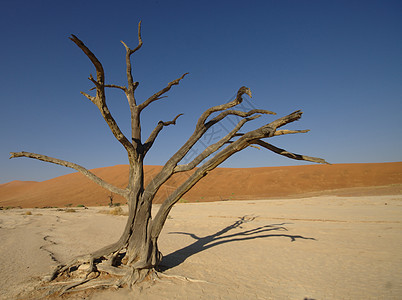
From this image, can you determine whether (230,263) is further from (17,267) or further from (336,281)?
(17,267)

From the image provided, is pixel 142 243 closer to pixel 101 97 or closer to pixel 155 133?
pixel 155 133

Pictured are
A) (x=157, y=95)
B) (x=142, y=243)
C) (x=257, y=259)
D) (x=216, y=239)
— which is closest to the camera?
(x=142, y=243)

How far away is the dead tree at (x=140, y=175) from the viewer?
11.5 feet

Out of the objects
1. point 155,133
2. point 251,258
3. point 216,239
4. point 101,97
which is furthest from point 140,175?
point 216,239

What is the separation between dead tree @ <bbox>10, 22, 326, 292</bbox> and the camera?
3.51 meters

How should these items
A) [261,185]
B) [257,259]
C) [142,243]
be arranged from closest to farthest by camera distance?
1. [142,243]
2. [257,259]
3. [261,185]

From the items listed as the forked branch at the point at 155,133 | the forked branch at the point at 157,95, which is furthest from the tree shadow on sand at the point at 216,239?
the forked branch at the point at 157,95

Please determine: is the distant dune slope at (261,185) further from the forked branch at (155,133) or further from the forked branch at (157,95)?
the forked branch at (157,95)

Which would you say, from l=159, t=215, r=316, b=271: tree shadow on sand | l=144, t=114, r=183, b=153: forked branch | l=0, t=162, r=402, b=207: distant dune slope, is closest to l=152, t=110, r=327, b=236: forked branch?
l=144, t=114, r=183, b=153: forked branch

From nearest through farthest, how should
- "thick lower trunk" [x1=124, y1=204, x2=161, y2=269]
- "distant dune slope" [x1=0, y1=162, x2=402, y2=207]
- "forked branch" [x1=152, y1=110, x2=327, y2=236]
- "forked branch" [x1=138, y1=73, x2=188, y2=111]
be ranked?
"forked branch" [x1=152, y1=110, x2=327, y2=236]
"thick lower trunk" [x1=124, y1=204, x2=161, y2=269]
"forked branch" [x1=138, y1=73, x2=188, y2=111]
"distant dune slope" [x1=0, y1=162, x2=402, y2=207]

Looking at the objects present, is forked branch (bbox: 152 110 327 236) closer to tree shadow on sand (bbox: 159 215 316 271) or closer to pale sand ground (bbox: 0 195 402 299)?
pale sand ground (bbox: 0 195 402 299)

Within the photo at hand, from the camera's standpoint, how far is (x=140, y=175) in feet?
13.8

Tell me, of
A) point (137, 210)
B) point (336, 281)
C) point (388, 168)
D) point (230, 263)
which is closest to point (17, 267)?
point (137, 210)

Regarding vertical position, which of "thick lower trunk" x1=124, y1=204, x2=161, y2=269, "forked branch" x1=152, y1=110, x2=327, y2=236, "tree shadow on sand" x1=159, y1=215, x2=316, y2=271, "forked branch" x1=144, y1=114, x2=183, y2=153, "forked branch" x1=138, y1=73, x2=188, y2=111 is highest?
"forked branch" x1=138, y1=73, x2=188, y2=111
